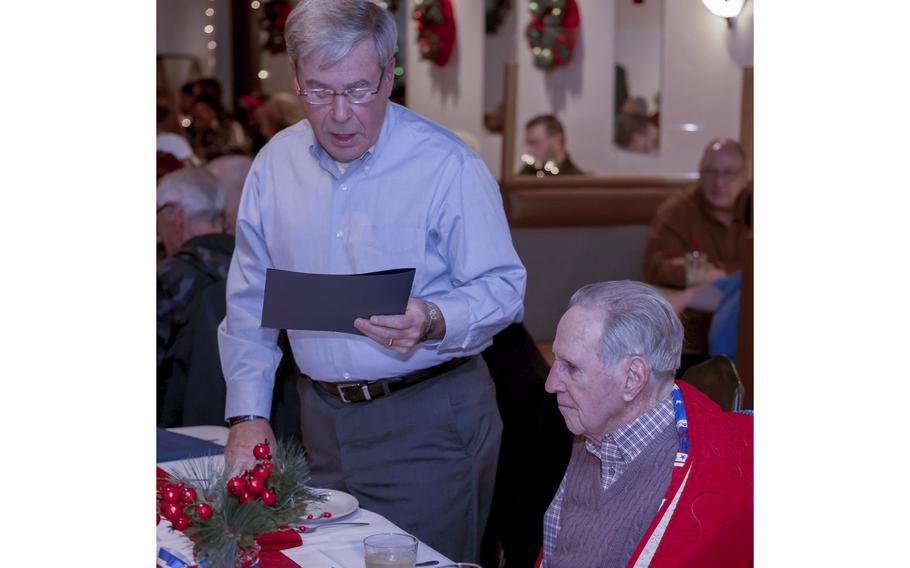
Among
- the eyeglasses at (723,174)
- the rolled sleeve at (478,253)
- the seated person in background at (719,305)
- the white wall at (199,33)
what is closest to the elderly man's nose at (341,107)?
the rolled sleeve at (478,253)

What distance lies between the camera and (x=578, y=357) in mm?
1938

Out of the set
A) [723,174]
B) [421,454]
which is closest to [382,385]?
[421,454]

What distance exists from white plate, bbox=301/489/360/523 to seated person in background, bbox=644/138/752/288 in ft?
11.8

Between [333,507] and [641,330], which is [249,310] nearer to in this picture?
[333,507]

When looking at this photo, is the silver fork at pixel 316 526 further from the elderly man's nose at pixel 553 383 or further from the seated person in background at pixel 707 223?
the seated person in background at pixel 707 223

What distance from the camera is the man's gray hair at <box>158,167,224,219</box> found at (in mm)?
3771

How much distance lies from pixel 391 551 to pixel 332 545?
30 cm

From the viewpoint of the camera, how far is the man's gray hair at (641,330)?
1.90 meters

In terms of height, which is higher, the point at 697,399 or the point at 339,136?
the point at 339,136

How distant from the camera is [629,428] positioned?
6.28 ft

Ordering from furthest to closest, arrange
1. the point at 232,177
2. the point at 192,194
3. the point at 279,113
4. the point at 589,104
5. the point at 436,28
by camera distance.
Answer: the point at 436,28 → the point at 589,104 → the point at 279,113 → the point at 232,177 → the point at 192,194
